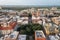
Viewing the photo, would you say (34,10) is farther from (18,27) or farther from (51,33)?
(51,33)

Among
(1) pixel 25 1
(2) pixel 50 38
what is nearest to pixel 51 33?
(2) pixel 50 38

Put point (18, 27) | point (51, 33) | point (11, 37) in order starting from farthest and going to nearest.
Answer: point (18, 27)
point (51, 33)
point (11, 37)

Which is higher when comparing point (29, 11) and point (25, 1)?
point (25, 1)

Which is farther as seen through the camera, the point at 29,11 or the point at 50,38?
the point at 29,11

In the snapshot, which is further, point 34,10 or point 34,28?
point 34,10

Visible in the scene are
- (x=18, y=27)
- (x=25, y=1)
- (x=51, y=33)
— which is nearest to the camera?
(x=51, y=33)

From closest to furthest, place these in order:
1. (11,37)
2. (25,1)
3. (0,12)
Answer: (11,37)
(25,1)
(0,12)

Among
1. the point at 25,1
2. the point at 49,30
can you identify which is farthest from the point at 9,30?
the point at 25,1

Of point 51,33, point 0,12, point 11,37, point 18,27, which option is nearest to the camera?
point 11,37

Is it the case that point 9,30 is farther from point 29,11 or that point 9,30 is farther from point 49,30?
point 29,11
